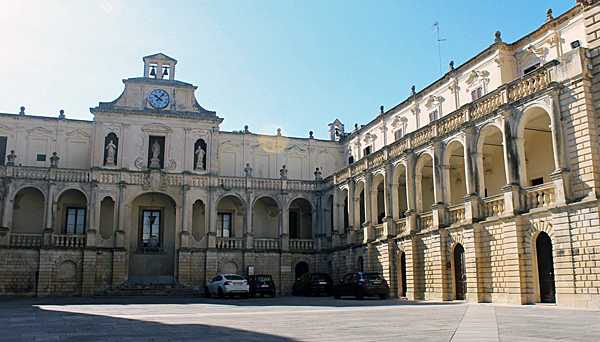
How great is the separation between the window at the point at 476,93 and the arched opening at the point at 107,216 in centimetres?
2509

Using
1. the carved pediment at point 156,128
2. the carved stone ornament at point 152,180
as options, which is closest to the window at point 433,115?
the carved pediment at point 156,128

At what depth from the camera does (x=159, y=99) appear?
3950 cm

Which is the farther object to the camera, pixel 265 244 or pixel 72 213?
pixel 265 244

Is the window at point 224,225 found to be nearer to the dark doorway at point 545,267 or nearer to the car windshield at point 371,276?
the car windshield at point 371,276

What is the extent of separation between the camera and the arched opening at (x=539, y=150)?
79.0 feet

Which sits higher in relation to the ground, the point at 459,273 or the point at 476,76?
the point at 476,76

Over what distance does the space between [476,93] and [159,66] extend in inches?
924

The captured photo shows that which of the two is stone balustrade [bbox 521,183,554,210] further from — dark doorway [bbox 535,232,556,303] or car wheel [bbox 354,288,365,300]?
car wheel [bbox 354,288,365,300]

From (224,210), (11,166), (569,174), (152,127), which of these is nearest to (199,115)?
(152,127)

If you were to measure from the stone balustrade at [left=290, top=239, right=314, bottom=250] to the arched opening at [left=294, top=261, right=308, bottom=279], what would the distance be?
1.12 meters

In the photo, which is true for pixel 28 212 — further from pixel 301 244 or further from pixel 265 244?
pixel 301 244

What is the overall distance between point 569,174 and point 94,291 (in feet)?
93.8

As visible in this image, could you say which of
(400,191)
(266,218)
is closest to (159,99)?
(266,218)

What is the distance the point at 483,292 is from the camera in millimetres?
22078
